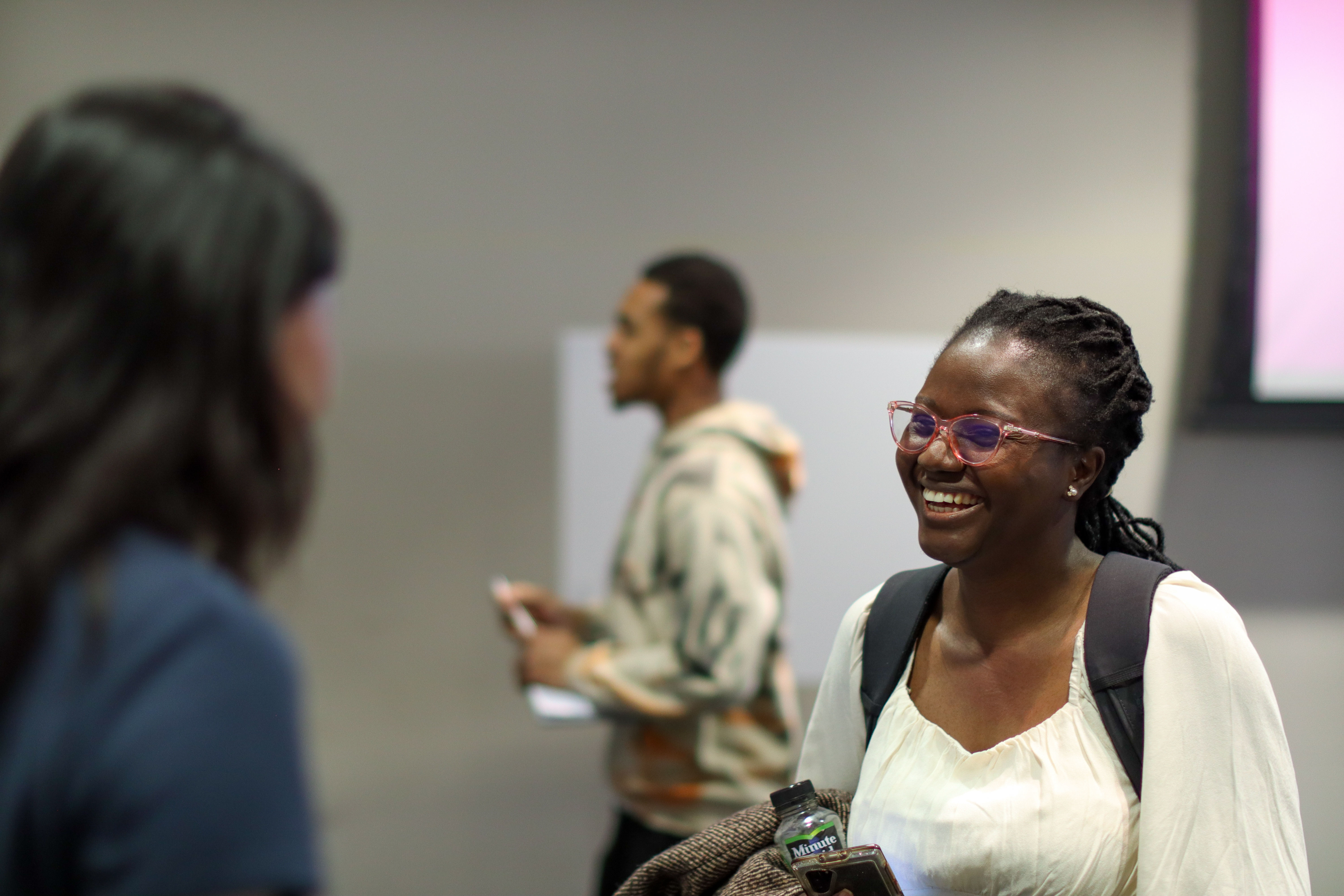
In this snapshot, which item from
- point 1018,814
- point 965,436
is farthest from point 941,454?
point 1018,814

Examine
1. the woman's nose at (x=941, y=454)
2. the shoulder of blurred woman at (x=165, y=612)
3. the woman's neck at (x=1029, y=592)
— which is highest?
the shoulder of blurred woman at (x=165, y=612)

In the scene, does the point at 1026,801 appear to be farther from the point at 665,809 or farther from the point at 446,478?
the point at 446,478

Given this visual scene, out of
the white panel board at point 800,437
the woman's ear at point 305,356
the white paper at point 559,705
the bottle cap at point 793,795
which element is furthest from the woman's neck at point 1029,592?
the white panel board at point 800,437

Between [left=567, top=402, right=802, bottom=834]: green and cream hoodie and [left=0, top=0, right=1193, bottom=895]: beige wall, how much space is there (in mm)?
1339

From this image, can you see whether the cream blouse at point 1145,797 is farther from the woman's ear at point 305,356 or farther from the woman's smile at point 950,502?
the woman's ear at point 305,356

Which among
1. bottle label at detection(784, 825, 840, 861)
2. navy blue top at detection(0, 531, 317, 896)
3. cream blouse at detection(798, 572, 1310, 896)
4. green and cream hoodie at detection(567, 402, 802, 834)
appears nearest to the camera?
navy blue top at detection(0, 531, 317, 896)

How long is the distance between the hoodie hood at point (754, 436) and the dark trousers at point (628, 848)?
0.83 meters

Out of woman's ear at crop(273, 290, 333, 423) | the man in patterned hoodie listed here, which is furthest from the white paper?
woman's ear at crop(273, 290, 333, 423)

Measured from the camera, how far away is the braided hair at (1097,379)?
1483mm

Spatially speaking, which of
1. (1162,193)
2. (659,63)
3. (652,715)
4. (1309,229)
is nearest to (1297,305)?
(1309,229)

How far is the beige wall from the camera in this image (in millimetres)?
3879

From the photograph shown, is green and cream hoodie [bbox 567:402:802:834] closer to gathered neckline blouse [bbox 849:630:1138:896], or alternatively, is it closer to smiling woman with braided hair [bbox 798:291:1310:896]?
smiling woman with braided hair [bbox 798:291:1310:896]

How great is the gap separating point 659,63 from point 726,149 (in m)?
0.36

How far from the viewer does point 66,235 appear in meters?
0.76
